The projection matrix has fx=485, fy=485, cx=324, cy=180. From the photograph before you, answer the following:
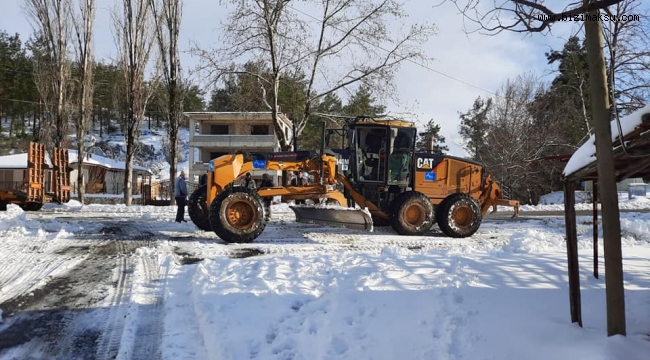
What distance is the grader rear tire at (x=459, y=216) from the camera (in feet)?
37.4

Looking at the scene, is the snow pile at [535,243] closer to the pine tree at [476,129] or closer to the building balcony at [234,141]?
the pine tree at [476,129]

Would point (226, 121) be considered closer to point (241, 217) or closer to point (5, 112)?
point (5, 112)

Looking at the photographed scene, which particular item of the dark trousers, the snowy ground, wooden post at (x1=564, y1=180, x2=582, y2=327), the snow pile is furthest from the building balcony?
wooden post at (x1=564, y1=180, x2=582, y2=327)

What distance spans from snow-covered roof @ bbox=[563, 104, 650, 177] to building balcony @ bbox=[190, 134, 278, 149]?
39067 millimetres

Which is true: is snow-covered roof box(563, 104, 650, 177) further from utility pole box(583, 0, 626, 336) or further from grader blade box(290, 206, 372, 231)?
Result: grader blade box(290, 206, 372, 231)

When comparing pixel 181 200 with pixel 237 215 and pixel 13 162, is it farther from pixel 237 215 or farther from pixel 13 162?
pixel 13 162

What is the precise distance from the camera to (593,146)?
388cm

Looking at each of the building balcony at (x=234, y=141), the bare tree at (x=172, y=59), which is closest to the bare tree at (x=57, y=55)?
the bare tree at (x=172, y=59)

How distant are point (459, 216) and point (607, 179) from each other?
27.2ft

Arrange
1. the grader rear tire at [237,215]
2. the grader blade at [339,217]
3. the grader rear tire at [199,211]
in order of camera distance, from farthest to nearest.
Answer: the grader rear tire at [199,211]
the grader blade at [339,217]
the grader rear tire at [237,215]

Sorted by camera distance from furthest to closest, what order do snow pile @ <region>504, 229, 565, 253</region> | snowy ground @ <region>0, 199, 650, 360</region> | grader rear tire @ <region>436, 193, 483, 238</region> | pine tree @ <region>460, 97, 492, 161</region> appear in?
pine tree @ <region>460, 97, 492, 161</region> < grader rear tire @ <region>436, 193, 483, 238</region> < snow pile @ <region>504, 229, 565, 253</region> < snowy ground @ <region>0, 199, 650, 360</region>

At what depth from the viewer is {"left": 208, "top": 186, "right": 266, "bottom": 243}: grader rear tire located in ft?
Answer: 31.8

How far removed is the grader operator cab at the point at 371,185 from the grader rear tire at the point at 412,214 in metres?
0.02

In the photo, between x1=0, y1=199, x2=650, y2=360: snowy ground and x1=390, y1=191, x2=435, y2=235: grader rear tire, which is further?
x1=390, y1=191, x2=435, y2=235: grader rear tire
